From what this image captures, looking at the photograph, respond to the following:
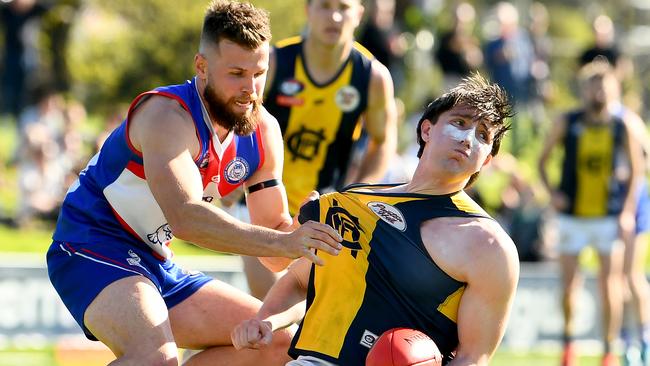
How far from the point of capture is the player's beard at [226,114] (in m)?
5.19

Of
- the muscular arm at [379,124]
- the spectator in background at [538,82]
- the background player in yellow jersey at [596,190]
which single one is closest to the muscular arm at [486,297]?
the muscular arm at [379,124]

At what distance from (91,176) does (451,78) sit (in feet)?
33.0

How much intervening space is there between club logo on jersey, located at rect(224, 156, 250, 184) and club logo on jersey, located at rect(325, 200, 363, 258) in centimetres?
66

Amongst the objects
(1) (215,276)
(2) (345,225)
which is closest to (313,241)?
(2) (345,225)

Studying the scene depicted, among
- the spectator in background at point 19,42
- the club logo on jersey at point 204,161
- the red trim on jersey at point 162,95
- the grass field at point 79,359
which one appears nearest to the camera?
the red trim on jersey at point 162,95

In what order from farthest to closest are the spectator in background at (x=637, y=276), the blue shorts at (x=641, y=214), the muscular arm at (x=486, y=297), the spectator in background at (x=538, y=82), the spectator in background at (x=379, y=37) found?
the spectator in background at (x=538, y=82) → the spectator in background at (x=379, y=37) → the blue shorts at (x=641, y=214) → the spectator in background at (x=637, y=276) → the muscular arm at (x=486, y=297)

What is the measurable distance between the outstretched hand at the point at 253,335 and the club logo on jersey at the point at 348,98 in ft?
9.75

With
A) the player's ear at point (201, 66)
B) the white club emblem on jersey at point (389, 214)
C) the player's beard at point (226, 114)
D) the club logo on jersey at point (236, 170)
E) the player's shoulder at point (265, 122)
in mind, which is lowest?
the white club emblem on jersey at point (389, 214)

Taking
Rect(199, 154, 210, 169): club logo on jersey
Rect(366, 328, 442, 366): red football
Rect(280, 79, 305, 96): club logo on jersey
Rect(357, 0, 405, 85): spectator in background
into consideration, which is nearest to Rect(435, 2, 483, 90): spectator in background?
Rect(357, 0, 405, 85): spectator in background

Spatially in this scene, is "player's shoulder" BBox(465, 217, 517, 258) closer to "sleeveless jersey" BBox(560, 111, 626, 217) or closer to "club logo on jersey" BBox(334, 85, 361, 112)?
"club logo on jersey" BBox(334, 85, 361, 112)

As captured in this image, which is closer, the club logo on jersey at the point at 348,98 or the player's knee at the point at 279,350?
the player's knee at the point at 279,350

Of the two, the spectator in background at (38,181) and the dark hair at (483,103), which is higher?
the dark hair at (483,103)

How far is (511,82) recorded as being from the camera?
55.2 ft

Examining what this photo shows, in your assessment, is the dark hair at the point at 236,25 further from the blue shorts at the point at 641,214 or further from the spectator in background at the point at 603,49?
the spectator in background at the point at 603,49
